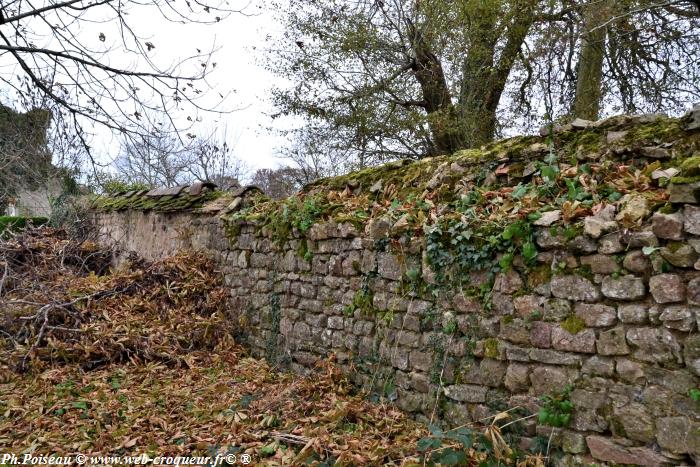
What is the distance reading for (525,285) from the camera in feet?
11.3

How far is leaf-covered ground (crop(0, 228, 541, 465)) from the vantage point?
3895mm

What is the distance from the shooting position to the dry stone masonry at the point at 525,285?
2.82 meters

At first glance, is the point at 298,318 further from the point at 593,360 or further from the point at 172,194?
the point at 172,194

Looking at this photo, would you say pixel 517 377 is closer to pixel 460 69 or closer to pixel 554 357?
pixel 554 357

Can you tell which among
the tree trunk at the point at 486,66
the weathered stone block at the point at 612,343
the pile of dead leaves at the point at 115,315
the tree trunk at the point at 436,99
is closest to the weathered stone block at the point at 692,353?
the weathered stone block at the point at 612,343

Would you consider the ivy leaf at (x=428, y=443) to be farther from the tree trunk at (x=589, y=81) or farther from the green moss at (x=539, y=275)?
the tree trunk at (x=589, y=81)

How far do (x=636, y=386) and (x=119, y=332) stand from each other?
543 centimetres

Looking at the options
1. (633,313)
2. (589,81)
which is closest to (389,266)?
(633,313)

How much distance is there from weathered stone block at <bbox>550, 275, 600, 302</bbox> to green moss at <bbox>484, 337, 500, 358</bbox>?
0.56 m

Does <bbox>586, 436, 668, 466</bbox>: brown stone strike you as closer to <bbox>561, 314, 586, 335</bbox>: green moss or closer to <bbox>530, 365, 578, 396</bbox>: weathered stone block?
<bbox>530, 365, 578, 396</bbox>: weathered stone block

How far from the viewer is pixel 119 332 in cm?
625

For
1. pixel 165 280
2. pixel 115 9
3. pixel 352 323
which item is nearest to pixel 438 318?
pixel 352 323

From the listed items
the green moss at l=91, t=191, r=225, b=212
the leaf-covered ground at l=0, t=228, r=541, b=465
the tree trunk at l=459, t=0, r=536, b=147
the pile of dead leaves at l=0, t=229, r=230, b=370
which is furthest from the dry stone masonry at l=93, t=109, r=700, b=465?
the tree trunk at l=459, t=0, r=536, b=147

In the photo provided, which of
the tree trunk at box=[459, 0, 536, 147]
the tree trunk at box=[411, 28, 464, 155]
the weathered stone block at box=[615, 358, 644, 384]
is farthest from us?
the tree trunk at box=[411, 28, 464, 155]
